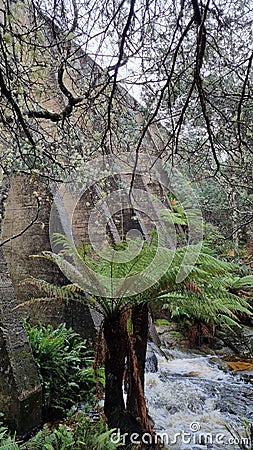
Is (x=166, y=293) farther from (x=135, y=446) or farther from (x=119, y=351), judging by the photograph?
(x=135, y=446)

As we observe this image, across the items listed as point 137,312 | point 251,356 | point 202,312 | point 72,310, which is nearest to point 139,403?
point 137,312

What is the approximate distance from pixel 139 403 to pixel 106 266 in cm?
102

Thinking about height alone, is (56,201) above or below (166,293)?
A: above

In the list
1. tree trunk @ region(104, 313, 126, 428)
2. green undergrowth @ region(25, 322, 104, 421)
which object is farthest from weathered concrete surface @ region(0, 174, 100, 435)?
tree trunk @ region(104, 313, 126, 428)

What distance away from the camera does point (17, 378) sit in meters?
3.12

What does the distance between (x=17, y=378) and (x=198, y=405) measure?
1966mm

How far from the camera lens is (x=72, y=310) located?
4.77 meters
